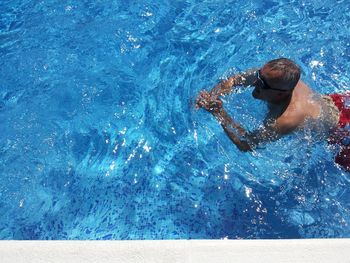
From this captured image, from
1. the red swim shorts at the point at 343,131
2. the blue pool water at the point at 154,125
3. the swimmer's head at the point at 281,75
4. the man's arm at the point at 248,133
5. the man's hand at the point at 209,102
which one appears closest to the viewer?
the swimmer's head at the point at 281,75

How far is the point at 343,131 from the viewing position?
3.54m

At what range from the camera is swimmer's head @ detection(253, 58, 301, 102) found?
2.98 meters

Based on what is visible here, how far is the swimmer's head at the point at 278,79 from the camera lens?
9.77 feet

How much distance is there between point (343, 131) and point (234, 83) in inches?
43.4

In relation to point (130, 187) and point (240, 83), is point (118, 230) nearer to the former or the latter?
point (130, 187)

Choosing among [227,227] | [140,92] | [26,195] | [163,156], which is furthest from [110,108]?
[227,227]

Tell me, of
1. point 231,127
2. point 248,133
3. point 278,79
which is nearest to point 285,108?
point 278,79

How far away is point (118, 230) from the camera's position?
3582 millimetres

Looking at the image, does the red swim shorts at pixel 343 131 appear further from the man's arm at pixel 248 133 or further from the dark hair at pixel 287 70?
the dark hair at pixel 287 70

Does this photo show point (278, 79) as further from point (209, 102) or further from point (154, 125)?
point (154, 125)

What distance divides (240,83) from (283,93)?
0.92m

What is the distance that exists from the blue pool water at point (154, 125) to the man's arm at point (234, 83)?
0.20m
